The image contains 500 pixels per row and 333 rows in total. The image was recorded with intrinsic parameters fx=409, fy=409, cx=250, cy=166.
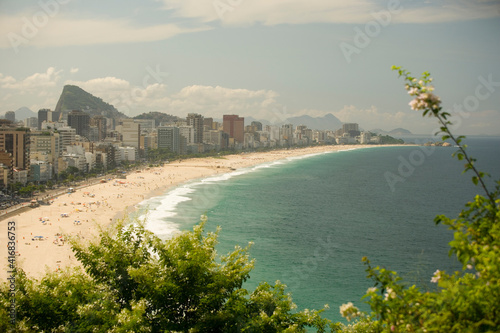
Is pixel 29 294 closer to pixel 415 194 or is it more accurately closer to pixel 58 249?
pixel 58 249

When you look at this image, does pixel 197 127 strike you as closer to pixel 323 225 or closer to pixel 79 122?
pixel 79 122

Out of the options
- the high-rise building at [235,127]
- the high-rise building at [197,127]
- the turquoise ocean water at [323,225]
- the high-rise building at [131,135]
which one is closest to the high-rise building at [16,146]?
the turquoise ocean water at [323,225]

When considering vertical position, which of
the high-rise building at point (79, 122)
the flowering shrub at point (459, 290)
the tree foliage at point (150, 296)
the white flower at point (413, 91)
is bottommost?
the tree foliage at point (150, 296)

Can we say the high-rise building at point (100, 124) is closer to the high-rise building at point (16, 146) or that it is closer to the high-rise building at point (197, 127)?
the high-rise building at point (197, 127)

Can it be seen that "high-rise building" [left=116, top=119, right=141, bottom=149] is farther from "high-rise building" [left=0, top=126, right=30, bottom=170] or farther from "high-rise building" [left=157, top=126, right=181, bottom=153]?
"high-rise building" [left=0, top=126, right=30, bottom=170]

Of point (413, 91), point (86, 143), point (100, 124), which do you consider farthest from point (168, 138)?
point (413, 91)
